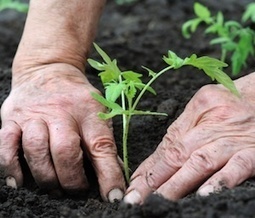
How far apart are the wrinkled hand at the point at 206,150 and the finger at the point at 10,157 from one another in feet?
1.34

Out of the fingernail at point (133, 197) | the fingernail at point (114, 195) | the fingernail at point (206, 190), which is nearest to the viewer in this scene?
the fingernail at point (206, 190)

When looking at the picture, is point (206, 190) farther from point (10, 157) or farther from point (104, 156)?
point (10, 157)

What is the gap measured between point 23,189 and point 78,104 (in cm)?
37

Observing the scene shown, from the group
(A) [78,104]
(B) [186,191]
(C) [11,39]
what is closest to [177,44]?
(C) [11,39]

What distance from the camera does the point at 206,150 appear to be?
2.20 meters

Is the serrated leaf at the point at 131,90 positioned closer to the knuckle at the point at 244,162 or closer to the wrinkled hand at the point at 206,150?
the wrinkled hand at the point at 206,150

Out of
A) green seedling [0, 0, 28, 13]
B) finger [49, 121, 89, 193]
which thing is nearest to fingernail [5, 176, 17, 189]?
finger [49, 121, 89, 193]

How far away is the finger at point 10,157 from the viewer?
2352 millimetres

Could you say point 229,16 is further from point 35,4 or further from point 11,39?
point 35,4

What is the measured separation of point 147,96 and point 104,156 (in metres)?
0.82

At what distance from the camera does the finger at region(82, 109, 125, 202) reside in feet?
7.57

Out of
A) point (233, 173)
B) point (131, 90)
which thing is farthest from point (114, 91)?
point (233, 173)

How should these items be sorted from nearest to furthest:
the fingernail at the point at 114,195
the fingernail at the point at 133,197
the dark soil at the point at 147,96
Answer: the dark soil at the point at 147,96 < the fingernail at the point at 133,197 < the fingernail at the point at 114,195

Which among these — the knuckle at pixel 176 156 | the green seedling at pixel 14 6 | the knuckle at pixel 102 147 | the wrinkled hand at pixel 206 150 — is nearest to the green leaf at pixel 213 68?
the wrinkled hand at pixel 206 150
